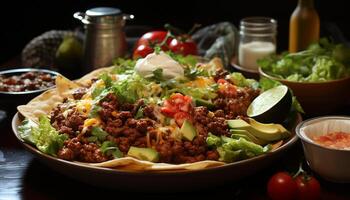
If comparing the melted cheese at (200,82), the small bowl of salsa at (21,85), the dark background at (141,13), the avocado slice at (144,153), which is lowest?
the dark background at (141,13)

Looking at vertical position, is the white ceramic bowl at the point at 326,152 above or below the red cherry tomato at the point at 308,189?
above

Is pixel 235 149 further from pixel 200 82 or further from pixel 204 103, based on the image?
pixel 200 82

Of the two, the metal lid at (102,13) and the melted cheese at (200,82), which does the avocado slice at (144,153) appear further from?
the metal lid at (102,13)

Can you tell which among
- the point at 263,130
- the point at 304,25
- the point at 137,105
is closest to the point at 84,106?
the point at 137,105

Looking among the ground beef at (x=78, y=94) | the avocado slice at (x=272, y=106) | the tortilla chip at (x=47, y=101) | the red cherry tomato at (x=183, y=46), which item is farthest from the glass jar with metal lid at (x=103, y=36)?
the avocado slice at (x=272, y=106)

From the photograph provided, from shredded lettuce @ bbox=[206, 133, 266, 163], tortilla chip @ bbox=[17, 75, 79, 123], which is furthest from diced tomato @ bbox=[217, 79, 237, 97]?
tortilla chip @ bbox=[17, 75, 79, 123]
